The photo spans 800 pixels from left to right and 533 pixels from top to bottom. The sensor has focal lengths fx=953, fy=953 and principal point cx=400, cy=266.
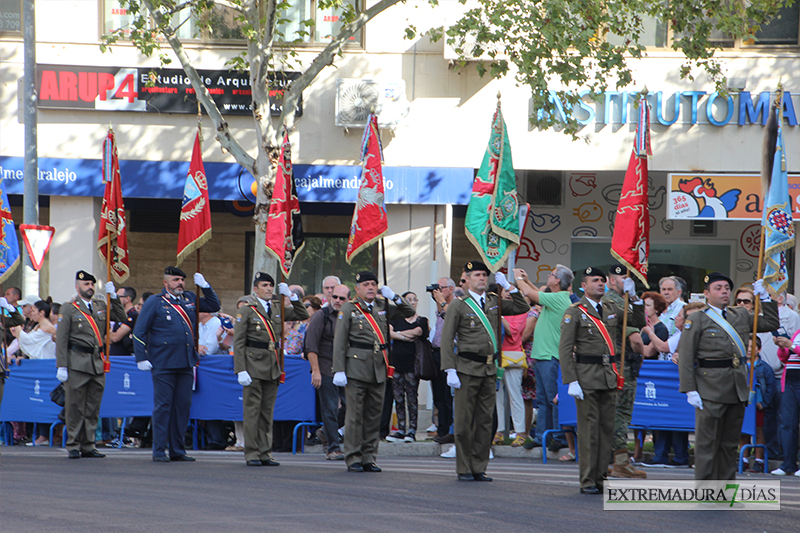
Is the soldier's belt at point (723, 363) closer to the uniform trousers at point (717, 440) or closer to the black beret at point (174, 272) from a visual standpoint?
the uniform trousers at point (717, 440)

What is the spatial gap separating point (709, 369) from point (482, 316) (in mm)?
2216

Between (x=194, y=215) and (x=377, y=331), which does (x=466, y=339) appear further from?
(x=194, y=215)

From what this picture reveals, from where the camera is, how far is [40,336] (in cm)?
1274

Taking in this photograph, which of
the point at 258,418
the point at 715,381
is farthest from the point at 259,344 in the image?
the point at 715,381

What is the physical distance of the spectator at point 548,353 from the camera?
10.7 metres

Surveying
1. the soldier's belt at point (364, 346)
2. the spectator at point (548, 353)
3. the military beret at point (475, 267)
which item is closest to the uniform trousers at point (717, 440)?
the military beret at point (475, 267)

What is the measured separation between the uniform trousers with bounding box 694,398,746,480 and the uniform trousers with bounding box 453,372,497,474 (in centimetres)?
199

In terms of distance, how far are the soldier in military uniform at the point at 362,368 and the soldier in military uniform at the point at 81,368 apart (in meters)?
3.01

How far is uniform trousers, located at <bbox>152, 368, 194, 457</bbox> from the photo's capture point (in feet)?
33.2

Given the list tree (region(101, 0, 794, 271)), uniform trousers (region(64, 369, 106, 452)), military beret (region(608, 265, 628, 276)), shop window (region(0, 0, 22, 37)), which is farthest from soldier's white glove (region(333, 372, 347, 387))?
shop window (region(0, 0, 22, 37))

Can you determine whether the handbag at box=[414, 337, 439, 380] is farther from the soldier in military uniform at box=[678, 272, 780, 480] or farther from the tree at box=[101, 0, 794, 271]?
the soldier in military uniform at box=[678, 272, 780, 480]

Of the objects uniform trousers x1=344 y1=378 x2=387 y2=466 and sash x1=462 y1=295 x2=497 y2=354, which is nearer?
sash x1=462 y1=295 x2=497 y2=354

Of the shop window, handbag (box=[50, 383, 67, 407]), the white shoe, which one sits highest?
the shop window

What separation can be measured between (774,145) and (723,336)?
2.47 m
